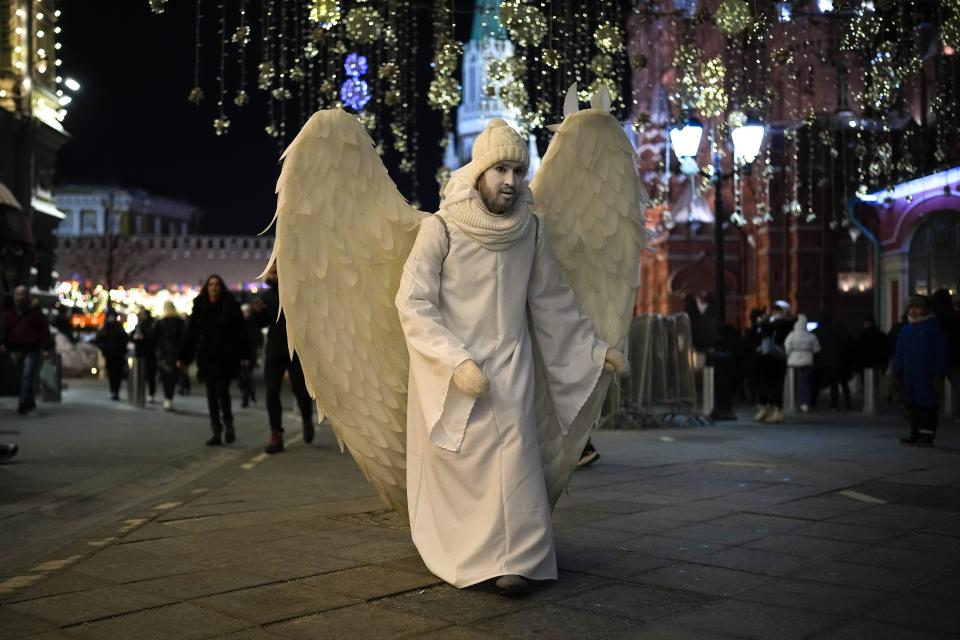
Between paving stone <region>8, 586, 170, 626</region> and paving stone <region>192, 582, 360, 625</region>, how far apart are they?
10.3 inches

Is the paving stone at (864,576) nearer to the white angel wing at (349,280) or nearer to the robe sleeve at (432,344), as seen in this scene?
the robe sleeve at (432,344)

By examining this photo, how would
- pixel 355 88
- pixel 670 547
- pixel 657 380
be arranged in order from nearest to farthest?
pixel 670 547, pixel 355 88, pixel 657 380

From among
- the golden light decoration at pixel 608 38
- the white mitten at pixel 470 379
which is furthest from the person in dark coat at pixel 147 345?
the white mitten at pixel 470 379

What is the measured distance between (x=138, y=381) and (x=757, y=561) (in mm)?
15124

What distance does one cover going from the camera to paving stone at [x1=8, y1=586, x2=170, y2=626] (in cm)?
473

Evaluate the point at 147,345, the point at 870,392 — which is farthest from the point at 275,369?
the point at 870,392

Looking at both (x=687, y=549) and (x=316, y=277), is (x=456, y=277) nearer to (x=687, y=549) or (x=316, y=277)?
(x=316, y=277)

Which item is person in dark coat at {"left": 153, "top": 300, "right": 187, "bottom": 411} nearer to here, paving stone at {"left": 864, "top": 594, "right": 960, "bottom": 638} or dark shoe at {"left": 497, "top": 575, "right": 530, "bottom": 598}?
dark shoe at {"left": 497, "top": 575, "right": 530, "bottom": 598}

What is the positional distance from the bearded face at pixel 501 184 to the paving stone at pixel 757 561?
209cm

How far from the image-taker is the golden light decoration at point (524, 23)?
1041 cm

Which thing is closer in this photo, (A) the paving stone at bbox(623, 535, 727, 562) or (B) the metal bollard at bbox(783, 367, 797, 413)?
(A) the paving stone at bbox(623, 535, 727, 562)

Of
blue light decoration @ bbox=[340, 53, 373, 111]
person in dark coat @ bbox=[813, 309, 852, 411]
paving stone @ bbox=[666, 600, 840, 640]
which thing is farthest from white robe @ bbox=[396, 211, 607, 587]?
person in dark coat @ bbox=[813, 309, 852, 411]

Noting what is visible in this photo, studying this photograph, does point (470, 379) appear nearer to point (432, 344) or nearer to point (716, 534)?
point (432, 344)

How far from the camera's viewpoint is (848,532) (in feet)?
22.4
